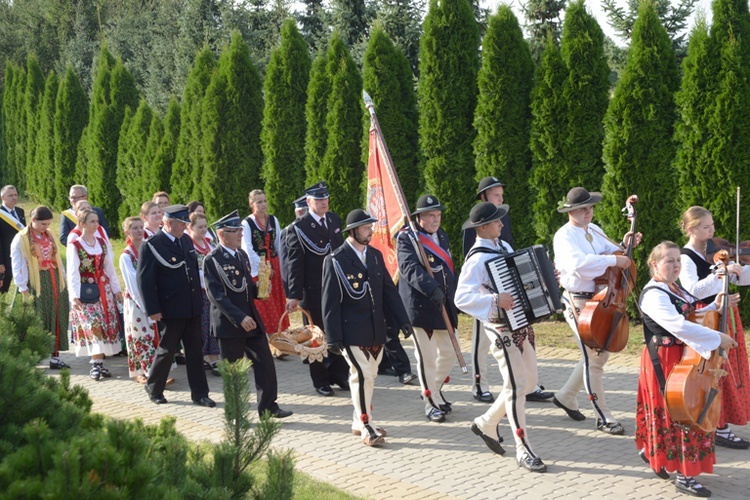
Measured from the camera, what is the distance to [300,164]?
613 inches

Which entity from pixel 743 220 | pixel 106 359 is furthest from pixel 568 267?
pixel 106 359

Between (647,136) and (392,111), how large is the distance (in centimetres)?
417

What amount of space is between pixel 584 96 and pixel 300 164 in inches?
227

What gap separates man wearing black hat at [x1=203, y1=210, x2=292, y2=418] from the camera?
7637mm

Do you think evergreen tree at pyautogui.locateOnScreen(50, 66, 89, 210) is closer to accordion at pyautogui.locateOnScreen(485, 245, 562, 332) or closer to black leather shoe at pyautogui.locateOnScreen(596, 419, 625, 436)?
black leather shoe at pyautogui.locateOnScreen(596, 419, 625, 436)

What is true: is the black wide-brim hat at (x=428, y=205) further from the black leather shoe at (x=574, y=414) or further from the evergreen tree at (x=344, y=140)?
the evergreen tree at (x=344, y=140)

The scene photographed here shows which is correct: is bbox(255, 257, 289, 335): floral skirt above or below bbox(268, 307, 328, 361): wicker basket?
above

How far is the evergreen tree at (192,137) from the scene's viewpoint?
17.7 m

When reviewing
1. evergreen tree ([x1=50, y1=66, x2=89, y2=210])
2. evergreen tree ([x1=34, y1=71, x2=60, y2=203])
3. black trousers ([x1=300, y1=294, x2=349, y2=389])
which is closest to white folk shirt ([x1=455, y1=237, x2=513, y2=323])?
black trousers ([x1=300, y1=294, x2=349, y2=389])

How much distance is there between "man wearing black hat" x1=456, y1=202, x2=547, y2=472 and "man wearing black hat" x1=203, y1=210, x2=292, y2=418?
2.20 meters

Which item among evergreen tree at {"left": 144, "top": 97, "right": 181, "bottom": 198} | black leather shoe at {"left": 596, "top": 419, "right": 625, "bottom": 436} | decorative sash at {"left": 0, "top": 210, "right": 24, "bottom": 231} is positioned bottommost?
black leather shoe at {"left": 596, "top": 419, "right": 625, "bottom": 436}

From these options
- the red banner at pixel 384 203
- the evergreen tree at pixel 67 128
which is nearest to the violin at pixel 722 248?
the red banner at pixel 384 203

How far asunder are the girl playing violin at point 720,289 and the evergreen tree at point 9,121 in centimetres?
3301

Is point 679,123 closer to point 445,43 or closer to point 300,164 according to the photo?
point 445,43
